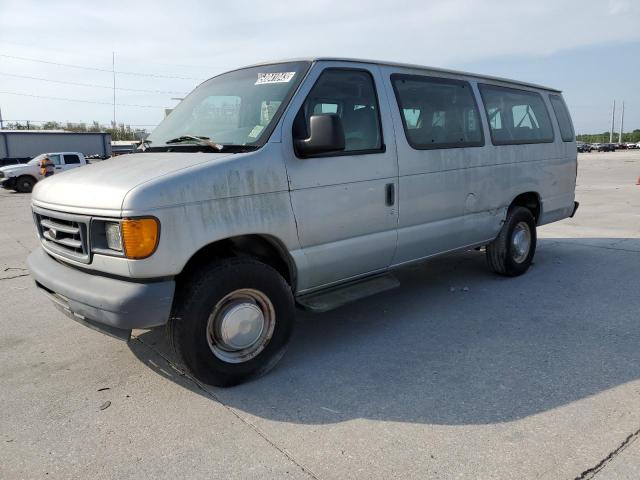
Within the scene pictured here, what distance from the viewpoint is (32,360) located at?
3826mm

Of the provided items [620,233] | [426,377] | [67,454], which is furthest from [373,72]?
[620,233]

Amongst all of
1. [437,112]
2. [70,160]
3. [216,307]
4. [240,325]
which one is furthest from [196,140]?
[70,160]

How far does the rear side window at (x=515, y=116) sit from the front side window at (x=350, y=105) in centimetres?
181

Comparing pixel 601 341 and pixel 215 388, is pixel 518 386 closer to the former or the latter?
pixel 601 341

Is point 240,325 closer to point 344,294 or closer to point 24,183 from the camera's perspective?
point 344,294

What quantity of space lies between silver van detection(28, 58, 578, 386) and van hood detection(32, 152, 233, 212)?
17mm

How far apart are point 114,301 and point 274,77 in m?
2.00

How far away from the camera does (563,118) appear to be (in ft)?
21.5

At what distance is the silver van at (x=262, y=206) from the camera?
2975 millimetres

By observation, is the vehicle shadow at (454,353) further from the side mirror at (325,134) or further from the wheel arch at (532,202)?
the side mirror at (325,134)

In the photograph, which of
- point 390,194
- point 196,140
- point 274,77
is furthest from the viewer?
point 390,194

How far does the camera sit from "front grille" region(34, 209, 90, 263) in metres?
3.11

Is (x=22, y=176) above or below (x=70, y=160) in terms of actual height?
below

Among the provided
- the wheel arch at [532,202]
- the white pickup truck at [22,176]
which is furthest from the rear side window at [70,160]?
the wheel arch at [532,202]
